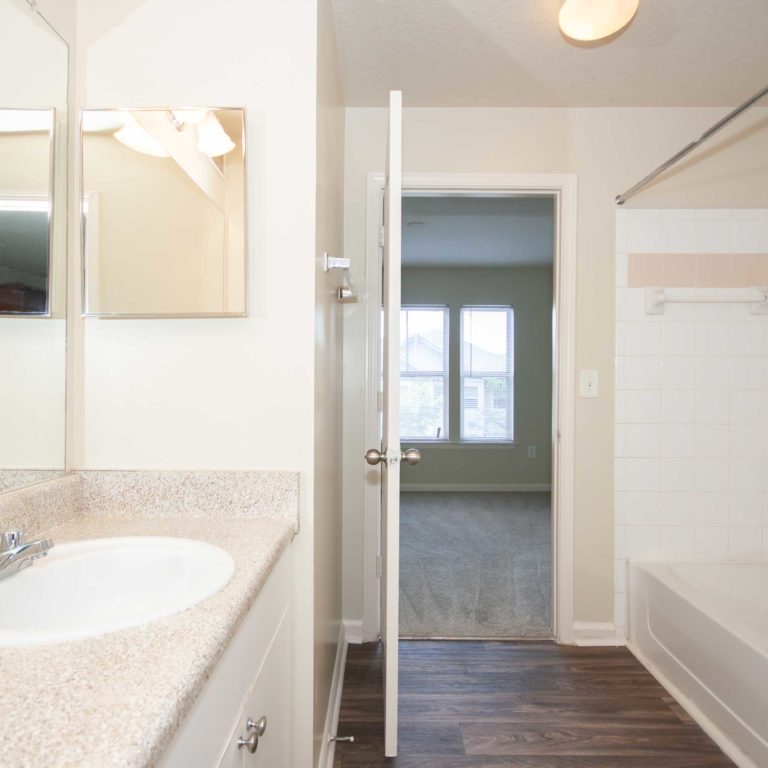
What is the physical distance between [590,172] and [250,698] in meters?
2.27

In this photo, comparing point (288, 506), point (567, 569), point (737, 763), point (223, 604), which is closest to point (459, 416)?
point (567, 569)

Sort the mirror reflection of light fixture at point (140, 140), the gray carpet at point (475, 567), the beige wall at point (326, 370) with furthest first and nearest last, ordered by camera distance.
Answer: the gray carpet at point (475, 567)
the beige wall at point (326, 370)
the mirror reflection of light fixture at point (140, 140)

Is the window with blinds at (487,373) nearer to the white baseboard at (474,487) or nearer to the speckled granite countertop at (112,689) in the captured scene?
the white baseboard at (474,487)

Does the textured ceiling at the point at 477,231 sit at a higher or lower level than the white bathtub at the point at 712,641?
higher

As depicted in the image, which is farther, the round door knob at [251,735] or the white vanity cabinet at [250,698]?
the round door knob at [251,735]

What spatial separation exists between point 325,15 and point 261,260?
2.51 ft

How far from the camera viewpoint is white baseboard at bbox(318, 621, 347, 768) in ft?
4.72

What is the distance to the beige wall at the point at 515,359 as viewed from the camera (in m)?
5.49

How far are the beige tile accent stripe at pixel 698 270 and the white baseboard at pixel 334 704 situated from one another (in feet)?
6.43

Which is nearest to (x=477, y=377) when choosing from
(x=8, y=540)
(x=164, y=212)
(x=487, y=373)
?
(x=487, y=373)

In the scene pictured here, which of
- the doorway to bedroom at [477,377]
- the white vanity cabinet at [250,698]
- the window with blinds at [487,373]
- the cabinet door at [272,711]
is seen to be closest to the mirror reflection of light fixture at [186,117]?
the white vanity cabinet at [250,698]

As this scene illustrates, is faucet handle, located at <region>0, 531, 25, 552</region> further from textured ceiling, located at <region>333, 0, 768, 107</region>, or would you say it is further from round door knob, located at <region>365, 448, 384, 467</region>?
textured ceiling, located at <region>333, 0, 768, 107</region>

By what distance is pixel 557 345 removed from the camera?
7.23ft

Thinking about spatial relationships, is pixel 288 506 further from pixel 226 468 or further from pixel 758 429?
pixel 758 429
